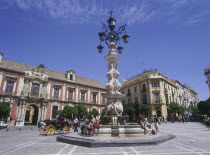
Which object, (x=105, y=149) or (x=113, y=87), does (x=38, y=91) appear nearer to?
(x=113, y=87)

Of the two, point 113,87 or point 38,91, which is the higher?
point 38,91

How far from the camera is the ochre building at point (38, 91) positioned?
79.9 ft

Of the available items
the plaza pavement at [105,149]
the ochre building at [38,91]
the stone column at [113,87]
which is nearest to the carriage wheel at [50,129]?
the plaza pavement at [105,149]

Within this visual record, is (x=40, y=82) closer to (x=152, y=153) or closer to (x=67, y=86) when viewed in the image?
(x=67, y=86)

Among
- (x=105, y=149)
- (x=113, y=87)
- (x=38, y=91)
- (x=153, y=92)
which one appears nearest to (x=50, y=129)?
(x=113, y=87)

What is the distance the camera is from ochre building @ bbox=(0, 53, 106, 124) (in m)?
24.4

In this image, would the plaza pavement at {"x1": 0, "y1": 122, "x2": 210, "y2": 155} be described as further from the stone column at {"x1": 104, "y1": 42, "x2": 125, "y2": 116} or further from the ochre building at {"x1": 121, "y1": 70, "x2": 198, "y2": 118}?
the ochre building at {"x1": 121, "y1": 70, "x2": 198, "y2": 118}

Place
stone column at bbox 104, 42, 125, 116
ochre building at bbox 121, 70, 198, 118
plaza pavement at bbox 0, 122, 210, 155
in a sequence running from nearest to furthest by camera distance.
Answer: plaza pavement at bbox 0, 122, 210, 155 < stone column at bbox 104, 42, 125, 116 < ochre building at bbox 121, 70, 198, 118

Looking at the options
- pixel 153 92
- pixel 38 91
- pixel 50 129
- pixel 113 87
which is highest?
pixel 153 92

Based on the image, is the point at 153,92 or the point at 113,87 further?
the point at 153,92

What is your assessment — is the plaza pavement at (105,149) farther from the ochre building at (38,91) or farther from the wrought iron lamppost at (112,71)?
the ochre building at (38,91)

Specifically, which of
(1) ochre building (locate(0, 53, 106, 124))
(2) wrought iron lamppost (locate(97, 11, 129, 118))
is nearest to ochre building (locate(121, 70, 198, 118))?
(1) ochre building (locate(0, 53, 106, 124))

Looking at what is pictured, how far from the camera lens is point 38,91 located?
91.2 feet

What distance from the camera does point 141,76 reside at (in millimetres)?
38500
